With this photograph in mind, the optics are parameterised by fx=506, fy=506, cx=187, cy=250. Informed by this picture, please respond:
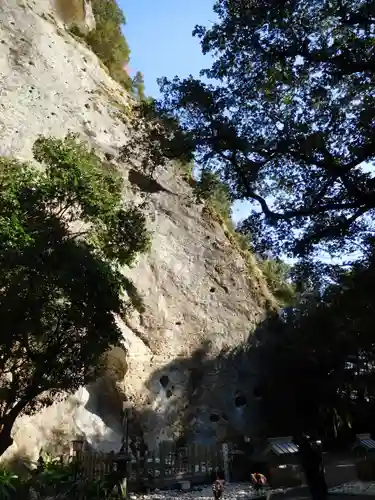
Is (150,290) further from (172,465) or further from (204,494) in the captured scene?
(204,494)

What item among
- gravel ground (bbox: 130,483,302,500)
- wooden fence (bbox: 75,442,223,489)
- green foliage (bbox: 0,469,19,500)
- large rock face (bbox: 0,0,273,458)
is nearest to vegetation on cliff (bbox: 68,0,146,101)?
large rock face (bbox: 0,0,273,458)

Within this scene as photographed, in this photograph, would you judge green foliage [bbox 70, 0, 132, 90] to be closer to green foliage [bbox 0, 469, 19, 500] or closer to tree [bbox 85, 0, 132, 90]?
tree [bbox 85, 0, 132, 90]

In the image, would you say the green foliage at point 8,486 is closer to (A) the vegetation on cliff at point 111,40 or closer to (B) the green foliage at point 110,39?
(A) the vegetation on cliff at point 111,40

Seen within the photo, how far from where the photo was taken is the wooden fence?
13.3 m

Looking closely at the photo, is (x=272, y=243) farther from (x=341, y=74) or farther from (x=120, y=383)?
(x=120, y=383)

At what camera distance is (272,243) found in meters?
11.9

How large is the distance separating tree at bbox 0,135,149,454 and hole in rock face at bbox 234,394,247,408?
1021 centimetres

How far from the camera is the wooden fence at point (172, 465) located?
13.3 metres

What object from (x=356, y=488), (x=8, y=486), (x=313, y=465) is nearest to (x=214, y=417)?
(x=356, y=488)

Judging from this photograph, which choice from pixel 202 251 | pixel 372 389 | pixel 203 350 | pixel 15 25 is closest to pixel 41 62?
pixel 15 25

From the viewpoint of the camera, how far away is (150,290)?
20.9 metres

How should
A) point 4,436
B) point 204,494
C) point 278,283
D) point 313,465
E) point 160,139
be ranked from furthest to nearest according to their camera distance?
point 278,283
point 204,494
point 160,139
point 313,465
point 4,436

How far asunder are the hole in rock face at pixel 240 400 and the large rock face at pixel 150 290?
39mm

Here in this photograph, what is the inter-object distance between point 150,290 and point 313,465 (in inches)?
474
